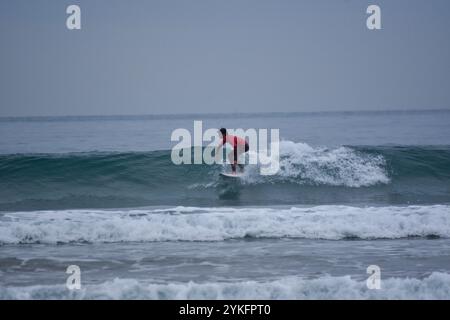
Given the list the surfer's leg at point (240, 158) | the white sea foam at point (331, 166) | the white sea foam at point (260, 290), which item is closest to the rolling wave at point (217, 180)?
the white sea foam at point (331, 166)

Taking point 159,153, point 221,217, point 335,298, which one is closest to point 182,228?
point 221,217

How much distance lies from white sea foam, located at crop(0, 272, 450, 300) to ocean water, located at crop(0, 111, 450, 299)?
0.07 ft

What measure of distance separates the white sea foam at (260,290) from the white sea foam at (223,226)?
12.0ft

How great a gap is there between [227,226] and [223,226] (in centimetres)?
8

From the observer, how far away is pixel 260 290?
7230 mm

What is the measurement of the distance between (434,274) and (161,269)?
3.83 m

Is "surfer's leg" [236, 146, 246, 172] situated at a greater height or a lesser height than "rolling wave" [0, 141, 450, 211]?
greater

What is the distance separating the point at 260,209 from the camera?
1341 centimetres

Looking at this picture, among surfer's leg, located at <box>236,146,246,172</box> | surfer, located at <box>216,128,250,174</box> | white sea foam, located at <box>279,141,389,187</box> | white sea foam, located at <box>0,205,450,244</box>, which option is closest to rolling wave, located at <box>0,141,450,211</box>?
white sea foam, located at <box>279,141,389,187</box>

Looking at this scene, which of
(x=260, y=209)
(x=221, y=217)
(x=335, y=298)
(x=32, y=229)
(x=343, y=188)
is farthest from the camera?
(x=343, y=188)

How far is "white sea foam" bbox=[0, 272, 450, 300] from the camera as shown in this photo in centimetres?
707

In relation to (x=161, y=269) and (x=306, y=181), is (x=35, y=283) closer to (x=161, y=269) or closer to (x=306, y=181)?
(x=161, y=269)

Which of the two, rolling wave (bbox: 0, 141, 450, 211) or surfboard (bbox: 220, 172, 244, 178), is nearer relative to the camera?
rolling wave (bbox: 0, 141, 450, 211)

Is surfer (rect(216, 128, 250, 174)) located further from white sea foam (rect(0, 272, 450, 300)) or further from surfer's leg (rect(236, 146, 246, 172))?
white sea foam (rect(0, 272, 450, 300))
